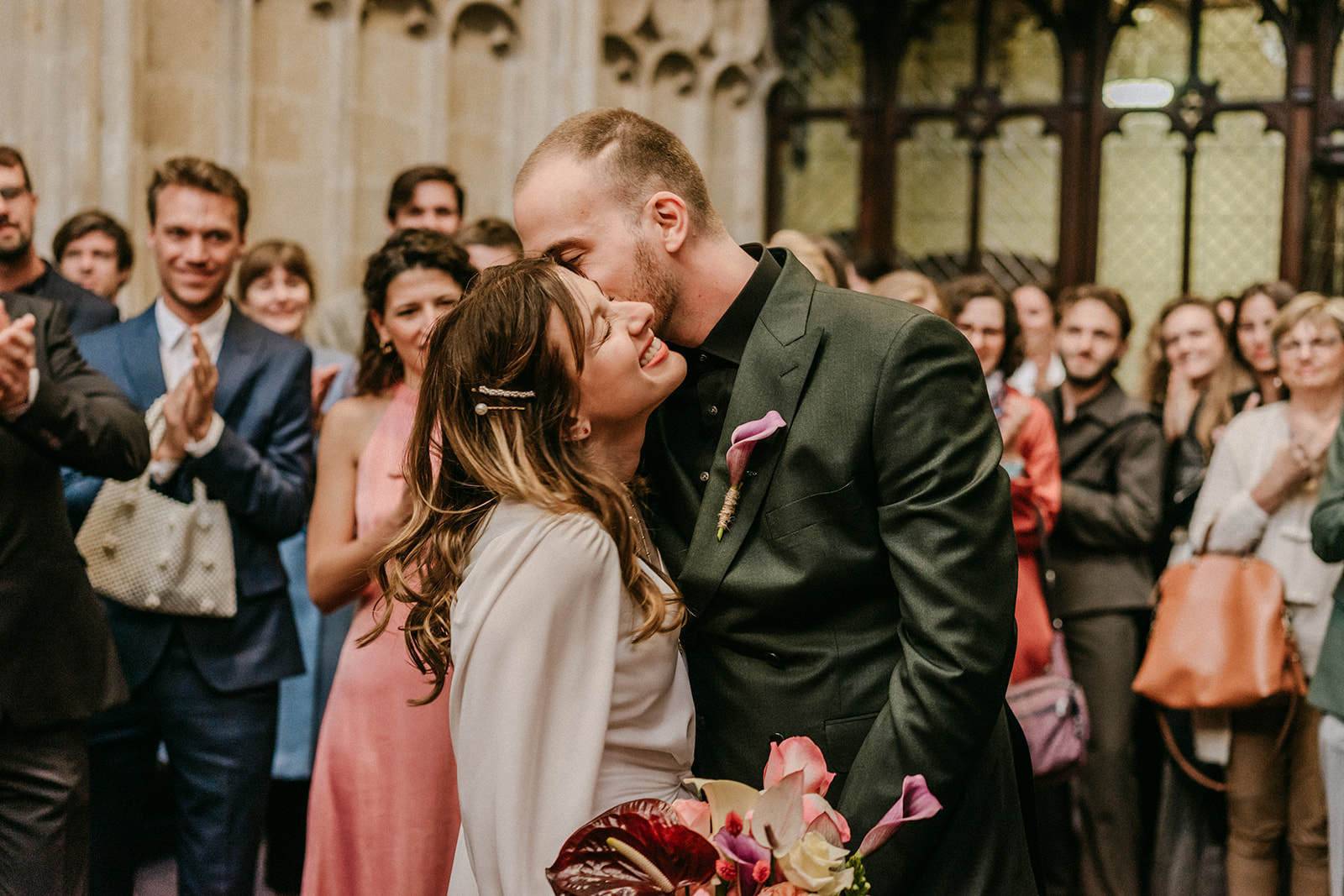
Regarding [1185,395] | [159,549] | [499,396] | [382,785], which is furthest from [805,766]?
[1185,395]

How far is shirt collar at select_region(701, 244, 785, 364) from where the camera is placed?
2148 millimetres

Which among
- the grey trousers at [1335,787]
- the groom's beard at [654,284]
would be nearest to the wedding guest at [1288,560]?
the grey trousers at [1335,787]

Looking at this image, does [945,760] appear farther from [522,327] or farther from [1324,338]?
[1324,338]

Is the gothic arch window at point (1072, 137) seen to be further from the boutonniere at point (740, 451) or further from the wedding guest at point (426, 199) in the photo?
the boutonniere at point (740, 451)

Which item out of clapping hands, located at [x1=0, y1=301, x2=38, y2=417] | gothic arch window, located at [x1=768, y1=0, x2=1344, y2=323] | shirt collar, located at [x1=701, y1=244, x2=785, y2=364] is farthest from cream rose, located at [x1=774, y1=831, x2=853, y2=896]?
gothic arch window, located at [x1=768, y1=0, x2=1344, y2=323]

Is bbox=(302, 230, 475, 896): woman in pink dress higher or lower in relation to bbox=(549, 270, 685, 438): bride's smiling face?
lower

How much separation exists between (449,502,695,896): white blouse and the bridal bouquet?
0.47 meters

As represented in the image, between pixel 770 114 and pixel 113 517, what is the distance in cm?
541

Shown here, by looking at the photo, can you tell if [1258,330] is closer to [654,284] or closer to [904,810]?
[654,284]

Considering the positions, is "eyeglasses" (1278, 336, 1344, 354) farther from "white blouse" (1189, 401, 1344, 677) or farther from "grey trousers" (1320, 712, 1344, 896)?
"grey trousers" (1320, 712, 1344, 896)

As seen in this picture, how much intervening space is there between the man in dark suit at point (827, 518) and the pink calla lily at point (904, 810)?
1.84 ft

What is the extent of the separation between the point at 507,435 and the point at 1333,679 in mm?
2715

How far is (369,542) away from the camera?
296cm

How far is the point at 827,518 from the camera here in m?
1.95
